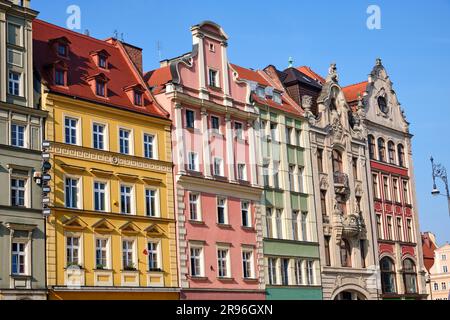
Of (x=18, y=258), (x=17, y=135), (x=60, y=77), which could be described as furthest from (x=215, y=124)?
(x=18, y=258)

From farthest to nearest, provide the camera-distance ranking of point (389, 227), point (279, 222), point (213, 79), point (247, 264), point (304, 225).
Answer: point (389, 227) → point (304, 225) → point (279, 222) → point (213, 79) → point (247, 264)

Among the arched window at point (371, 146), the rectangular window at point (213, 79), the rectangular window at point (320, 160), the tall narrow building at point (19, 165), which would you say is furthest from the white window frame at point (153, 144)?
the arched window at point (371, 146)

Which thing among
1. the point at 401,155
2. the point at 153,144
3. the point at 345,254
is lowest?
the point at 345,254

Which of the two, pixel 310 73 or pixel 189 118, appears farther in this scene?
pixel 310 73

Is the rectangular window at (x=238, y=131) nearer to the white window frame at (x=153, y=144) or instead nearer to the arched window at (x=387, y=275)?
the white window frame at (x=153, y=144)

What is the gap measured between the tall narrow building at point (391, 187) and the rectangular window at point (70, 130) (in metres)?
28.1

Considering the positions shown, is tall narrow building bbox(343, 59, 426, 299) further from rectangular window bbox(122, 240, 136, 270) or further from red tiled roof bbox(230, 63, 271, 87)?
rectangular window bbox(122, 240, 136, 270)

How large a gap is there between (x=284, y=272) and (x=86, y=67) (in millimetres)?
18466

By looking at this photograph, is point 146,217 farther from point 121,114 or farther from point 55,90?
point 55,90

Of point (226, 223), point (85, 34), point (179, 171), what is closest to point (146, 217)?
point (179, 171)

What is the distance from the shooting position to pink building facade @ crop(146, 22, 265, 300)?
148 ft

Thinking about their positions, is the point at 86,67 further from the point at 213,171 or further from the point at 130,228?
the point at 213,171

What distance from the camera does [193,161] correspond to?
4625cm
